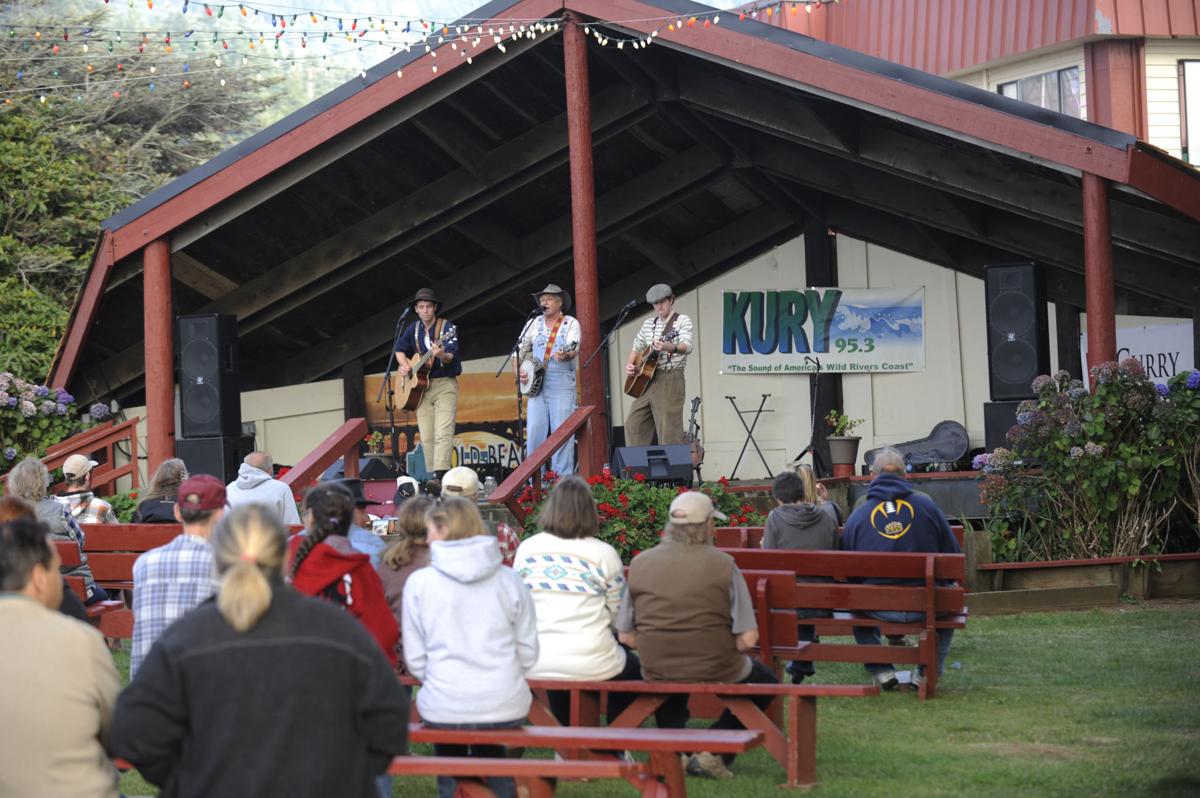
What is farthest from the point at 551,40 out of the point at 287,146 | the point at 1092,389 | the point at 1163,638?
the point at 1163,638

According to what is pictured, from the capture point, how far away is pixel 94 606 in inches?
308

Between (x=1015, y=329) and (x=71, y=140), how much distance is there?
17.7 m

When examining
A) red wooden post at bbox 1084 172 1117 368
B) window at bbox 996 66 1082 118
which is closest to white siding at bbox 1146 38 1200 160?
window at bbox 996 66 1082 118

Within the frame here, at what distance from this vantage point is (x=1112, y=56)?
17.2 m

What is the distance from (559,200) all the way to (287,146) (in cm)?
378

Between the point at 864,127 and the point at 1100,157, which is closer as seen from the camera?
the point at 1100,157

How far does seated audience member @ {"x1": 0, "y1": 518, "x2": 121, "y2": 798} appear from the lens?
3465 mm

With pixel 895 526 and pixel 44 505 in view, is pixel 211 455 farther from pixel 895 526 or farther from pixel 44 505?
pixel 895 526

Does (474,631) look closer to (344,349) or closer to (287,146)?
(287,146)

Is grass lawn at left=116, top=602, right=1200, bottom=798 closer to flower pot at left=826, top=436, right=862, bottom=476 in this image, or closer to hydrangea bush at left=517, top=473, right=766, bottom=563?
hydrangea bush at left=517, top=473, right=766, bottom=563

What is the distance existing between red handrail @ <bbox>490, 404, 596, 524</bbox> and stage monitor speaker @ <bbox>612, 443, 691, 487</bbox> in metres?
0.57

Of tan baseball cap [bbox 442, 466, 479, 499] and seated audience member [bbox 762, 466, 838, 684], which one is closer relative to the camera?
tan baseball cap [bbox 442, 466, 479, 499]

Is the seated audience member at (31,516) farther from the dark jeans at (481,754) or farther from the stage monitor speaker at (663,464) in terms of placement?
the stage monitor speaker at (663,464)

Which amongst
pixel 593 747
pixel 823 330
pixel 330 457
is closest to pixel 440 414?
pixel 330 457
